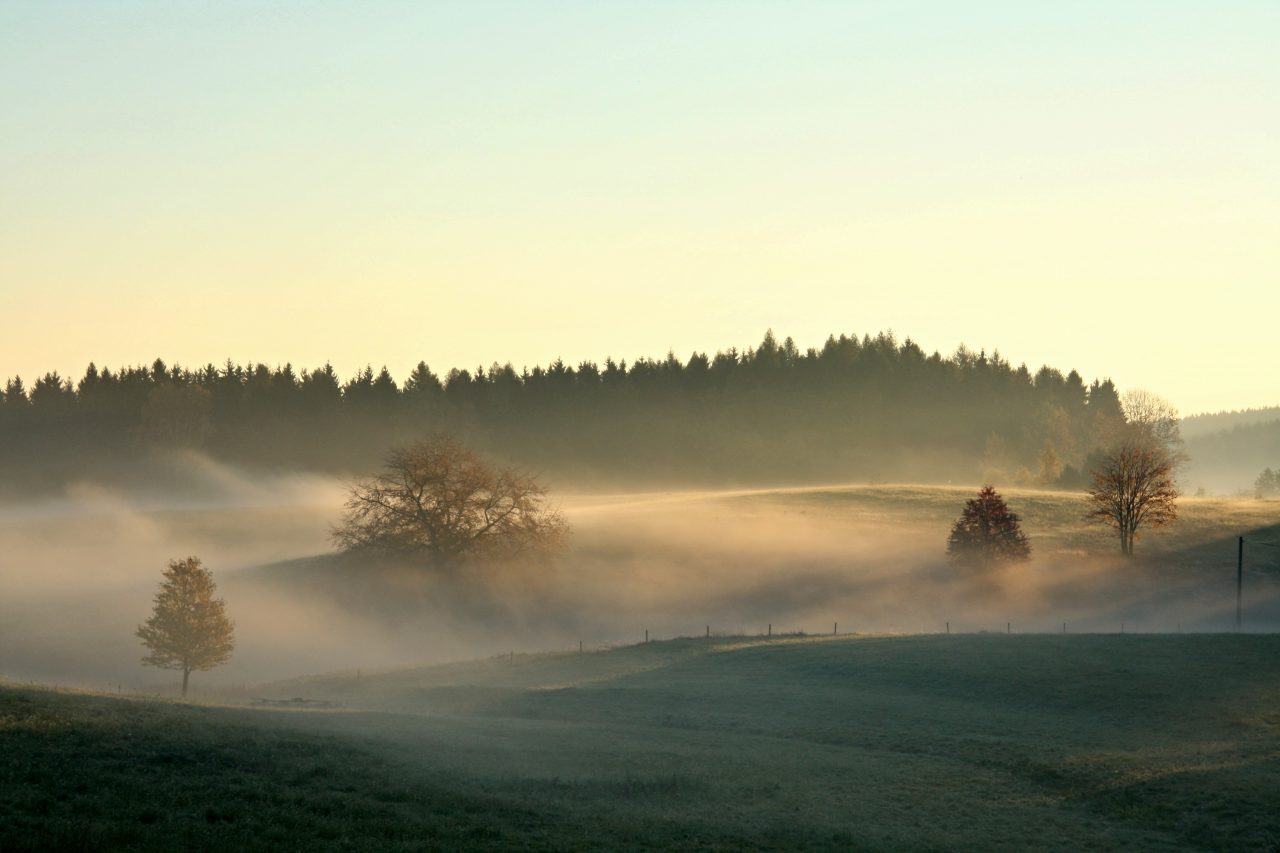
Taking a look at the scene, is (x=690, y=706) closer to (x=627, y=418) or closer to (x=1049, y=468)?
(x=1049, y=468)

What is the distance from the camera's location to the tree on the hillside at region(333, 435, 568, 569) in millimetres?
78688

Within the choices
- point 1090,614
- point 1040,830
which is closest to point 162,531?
point 1090,614

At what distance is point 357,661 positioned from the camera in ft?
222

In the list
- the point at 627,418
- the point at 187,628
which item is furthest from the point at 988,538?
the point at 627,418

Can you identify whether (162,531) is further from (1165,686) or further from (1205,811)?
(1205,811)

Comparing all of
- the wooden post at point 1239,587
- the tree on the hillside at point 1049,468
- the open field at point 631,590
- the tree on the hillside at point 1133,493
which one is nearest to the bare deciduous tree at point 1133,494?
the tree on the hillside at point 1133,493

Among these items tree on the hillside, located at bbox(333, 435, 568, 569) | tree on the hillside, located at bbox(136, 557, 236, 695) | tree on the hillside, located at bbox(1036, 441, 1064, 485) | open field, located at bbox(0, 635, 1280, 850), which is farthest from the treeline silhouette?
open field, located at bbox(0, 635, 1280, 850)

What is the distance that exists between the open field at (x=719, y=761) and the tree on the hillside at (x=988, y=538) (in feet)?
90.7

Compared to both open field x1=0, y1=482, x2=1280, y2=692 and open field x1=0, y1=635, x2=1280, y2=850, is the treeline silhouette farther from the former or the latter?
open field x1=0, y1=635, x2=1280, y2=850

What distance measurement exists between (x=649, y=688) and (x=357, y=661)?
26.5m

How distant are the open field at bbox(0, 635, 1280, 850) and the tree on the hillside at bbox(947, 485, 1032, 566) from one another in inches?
1088

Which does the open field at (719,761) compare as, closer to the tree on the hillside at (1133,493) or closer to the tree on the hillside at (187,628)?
the tree on the hillside at (187,628)

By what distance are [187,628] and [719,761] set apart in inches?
1333

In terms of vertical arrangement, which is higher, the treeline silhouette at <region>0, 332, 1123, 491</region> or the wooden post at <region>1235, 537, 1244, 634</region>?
the treeline silhouette at <region>0, 332, 1123, 491</region>
